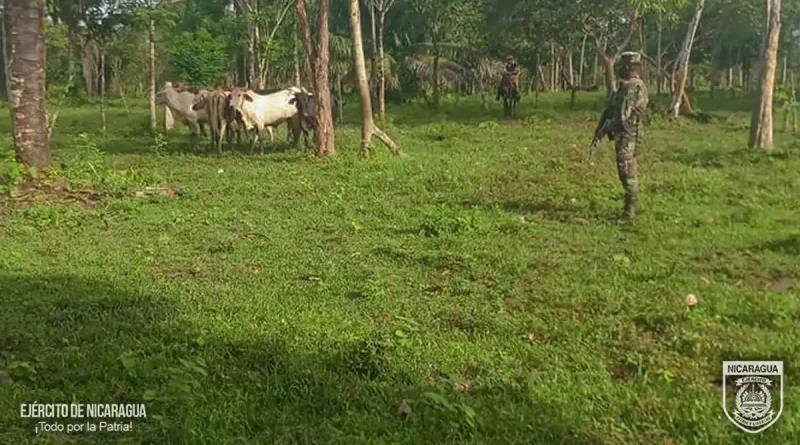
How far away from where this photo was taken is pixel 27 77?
10.8 m

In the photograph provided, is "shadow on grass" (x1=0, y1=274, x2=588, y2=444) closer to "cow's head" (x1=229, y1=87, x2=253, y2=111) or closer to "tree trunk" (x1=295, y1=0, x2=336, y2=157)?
"tree trunk" (x1=295, y1=0, x2=336, y2=157)

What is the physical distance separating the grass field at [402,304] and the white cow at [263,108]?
3.30 m

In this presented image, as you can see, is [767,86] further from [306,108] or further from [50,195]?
[50,195]

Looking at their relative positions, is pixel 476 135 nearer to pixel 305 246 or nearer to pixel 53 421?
pixel 305 246

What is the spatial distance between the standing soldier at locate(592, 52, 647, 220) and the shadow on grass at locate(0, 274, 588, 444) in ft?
16.4

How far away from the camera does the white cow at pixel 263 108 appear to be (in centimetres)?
1545

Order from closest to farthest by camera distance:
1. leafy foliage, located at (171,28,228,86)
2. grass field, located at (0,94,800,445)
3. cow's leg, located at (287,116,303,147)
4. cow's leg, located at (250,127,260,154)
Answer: grass field, located at (0,94,800,445)
cow's leg, located at (250,127,260,154)
cow's leg, located at (287,116,303,147)
leafy foliage, located at (171,28,228,86)

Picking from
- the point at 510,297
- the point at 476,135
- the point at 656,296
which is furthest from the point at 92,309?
the point at 476,135

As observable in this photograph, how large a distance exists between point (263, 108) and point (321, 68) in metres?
1.93

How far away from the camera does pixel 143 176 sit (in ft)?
39.8

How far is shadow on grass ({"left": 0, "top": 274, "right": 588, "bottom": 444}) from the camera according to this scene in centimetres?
392

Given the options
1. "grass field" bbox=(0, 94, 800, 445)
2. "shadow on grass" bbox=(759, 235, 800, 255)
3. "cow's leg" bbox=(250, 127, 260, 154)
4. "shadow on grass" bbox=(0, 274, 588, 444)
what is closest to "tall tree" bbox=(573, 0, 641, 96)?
"cow's leg" bbox=(250, 127, 260, 154)

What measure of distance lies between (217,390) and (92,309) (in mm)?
1946

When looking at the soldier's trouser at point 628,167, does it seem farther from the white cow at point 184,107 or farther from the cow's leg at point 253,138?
the white cow at point 184,107
